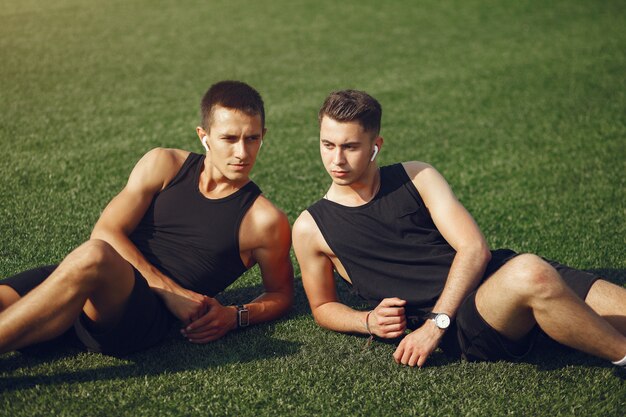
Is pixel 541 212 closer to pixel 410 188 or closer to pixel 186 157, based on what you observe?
pixel 410 188

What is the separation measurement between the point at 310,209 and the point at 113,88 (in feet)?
26.8

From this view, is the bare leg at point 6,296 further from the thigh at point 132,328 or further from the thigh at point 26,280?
the thigh at point 132,328

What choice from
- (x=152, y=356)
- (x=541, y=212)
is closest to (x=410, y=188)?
(x=152, y=356)

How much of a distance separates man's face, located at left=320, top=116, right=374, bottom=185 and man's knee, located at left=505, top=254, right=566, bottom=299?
120 centimetres

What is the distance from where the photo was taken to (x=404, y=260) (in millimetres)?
4941

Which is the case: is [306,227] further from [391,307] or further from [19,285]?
[19,285]

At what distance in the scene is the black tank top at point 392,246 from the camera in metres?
4.94

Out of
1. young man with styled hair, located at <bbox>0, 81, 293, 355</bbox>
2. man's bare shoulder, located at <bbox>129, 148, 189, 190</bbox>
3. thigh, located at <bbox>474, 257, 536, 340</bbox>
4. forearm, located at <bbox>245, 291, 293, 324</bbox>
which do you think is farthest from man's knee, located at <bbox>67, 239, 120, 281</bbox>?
thigh, located at <bbox>474, 257, 536, 340</bbox>

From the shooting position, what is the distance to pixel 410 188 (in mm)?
5059

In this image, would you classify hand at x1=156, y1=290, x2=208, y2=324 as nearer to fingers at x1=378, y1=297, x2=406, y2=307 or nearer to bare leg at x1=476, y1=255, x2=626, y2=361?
fingers at x1=378, y1=297, x2=406, y2=307

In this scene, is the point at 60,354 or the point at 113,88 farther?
the point at 113,88

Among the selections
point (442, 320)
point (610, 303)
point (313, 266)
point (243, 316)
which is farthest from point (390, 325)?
point (610, 303)

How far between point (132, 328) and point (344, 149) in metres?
1.75

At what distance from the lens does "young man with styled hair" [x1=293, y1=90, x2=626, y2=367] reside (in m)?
4.68
